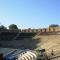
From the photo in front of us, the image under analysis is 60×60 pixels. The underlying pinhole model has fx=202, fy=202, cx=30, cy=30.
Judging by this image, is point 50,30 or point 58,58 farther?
point 50,30

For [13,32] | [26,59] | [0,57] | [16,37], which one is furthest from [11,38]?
[0,57]

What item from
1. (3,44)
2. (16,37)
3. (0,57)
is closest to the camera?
(0,57)

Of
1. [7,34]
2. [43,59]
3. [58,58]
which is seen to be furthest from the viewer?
[7,34]

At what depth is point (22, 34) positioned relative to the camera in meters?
54.0

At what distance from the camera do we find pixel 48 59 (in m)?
20.2

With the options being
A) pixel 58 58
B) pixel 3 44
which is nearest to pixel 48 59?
pixel 58 58

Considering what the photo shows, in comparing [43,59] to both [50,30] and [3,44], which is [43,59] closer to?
[3,44]

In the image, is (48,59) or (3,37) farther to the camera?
(3,37)

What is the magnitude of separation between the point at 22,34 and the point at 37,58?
114 feet

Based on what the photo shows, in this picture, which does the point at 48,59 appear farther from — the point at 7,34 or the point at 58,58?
the point at 7,34

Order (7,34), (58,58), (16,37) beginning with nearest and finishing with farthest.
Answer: (58,58)
(16,37)
(7,34)

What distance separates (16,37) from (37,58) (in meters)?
32.5

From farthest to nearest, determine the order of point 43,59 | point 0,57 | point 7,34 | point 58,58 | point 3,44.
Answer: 1. point 7,34
2. point 3,44
3. point 58,58
4. point 43,59
5. point 0,57

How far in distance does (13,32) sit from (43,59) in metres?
38.7
